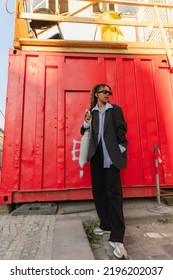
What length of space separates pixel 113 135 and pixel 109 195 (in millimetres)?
647

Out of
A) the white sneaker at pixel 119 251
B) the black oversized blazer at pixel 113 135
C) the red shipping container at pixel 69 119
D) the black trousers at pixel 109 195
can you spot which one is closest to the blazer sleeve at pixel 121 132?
→ the black oversized blazer at pixel 113 135

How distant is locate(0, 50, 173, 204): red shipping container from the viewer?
3342 mm

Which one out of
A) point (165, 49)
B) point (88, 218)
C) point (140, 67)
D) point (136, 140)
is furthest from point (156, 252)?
point (165, 49)

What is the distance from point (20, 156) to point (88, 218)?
4.70ft

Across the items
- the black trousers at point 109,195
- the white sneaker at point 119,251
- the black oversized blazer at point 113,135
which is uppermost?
the black oversized blazer at point 113,135

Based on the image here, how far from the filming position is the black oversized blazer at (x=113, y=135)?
2.24m

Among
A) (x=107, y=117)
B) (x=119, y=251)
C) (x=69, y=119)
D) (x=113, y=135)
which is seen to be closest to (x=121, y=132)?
(x=113, y=135)

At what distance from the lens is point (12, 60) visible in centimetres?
355

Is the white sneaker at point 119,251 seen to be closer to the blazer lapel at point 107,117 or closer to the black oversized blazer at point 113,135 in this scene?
the black oversized blazer at point 113,135

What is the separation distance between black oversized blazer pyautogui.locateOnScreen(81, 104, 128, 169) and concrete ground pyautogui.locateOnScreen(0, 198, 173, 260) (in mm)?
903

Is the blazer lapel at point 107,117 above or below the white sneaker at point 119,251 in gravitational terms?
above

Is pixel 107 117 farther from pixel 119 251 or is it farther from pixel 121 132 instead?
pixel 119 251

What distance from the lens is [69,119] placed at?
354 cm
